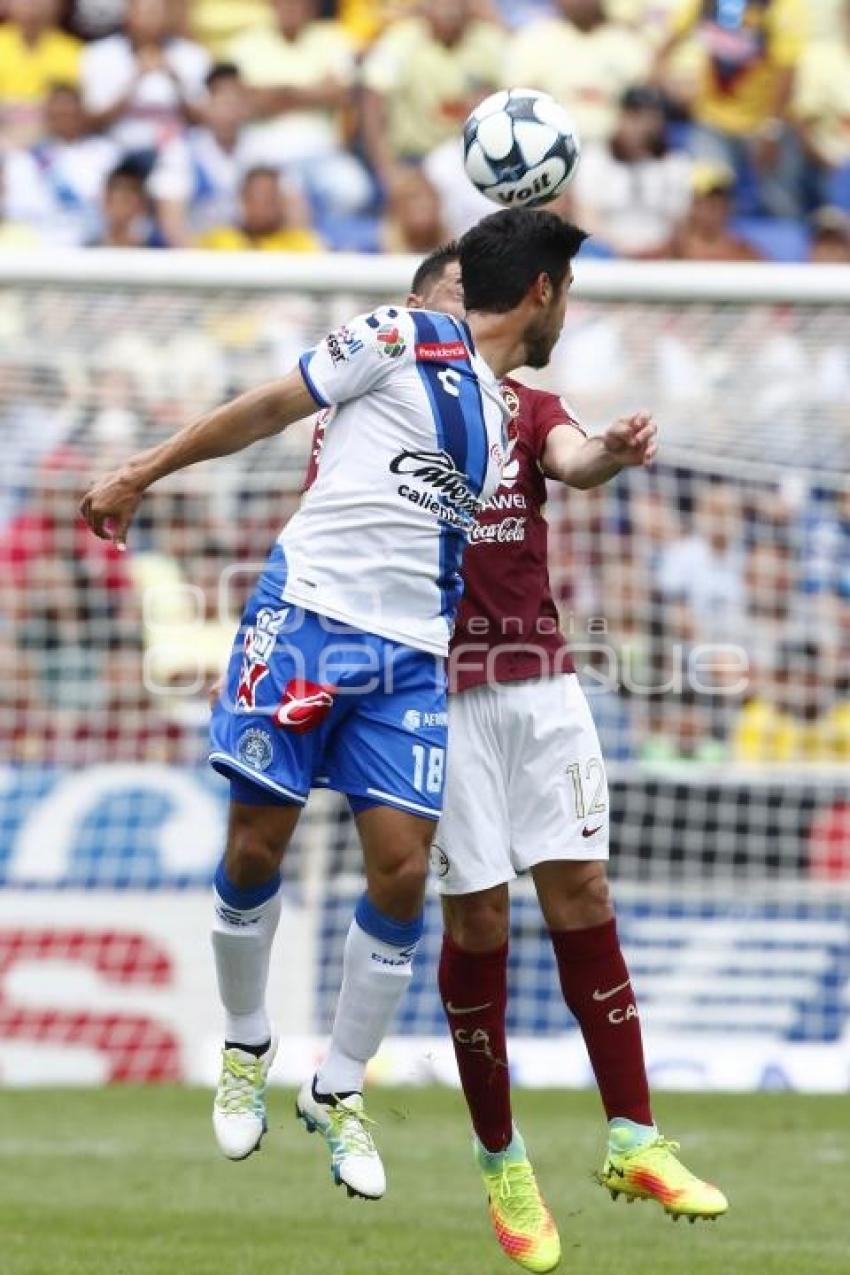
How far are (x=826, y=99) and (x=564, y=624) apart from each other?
753cm

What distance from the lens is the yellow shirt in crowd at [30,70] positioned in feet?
54.9

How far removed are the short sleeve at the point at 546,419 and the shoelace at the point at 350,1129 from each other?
197cm

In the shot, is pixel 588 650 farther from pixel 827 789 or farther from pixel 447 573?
pixel 447 573

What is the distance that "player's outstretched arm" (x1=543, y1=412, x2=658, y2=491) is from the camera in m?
6.11

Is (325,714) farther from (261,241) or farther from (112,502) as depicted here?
(261,241)

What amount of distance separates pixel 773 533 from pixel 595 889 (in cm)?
565

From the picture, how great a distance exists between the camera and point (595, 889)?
22.5 feet

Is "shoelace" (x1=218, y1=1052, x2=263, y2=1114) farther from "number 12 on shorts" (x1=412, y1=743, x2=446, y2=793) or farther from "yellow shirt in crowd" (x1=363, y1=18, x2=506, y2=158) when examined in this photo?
"yellow shirt in crowd" (x1=363, y1=18, x2=506, y2=158)

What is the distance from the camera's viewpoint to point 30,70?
1700 centimetres

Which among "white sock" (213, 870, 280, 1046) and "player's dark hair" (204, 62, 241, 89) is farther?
"player's dark hair" (204, 62, 241, 89)

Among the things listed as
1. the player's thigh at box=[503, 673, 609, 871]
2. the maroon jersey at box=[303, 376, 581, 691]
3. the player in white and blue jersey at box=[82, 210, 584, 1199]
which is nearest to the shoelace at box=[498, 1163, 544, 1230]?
the player in white and blue jersey at box=[82, 210, 584, 1199]

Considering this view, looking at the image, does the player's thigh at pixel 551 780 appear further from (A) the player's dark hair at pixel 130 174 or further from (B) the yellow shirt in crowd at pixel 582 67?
→ (B) the yellow shirt in crowd at pixel 582 67

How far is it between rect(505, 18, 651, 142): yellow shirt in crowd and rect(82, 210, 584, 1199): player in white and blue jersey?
1085 centimetres

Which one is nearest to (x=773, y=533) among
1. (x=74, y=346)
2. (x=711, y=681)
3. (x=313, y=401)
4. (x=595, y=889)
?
(x=711, y=681)
